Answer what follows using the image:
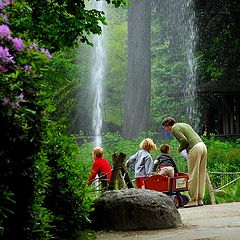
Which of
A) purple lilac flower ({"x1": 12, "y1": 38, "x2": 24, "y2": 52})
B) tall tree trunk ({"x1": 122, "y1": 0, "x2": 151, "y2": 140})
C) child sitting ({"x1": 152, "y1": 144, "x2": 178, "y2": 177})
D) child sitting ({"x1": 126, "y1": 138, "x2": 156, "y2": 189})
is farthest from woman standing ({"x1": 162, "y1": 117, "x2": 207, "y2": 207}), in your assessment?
tall tree trunk ({"x1": 122, "y1": 0, "x2": 151, "y2": 140})

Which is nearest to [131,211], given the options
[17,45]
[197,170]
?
[17,45]

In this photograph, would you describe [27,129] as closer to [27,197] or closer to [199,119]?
[27,197]

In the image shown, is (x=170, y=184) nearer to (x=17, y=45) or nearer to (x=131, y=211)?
(x=131, y=211)

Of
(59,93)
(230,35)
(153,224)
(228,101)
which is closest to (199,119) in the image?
(228,101)

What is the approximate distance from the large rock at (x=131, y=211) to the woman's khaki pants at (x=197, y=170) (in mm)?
4144

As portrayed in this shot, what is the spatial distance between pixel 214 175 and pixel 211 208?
521 cm

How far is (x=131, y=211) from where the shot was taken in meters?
7.90

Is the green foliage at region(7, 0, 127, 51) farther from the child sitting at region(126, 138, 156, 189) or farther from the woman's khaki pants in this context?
the child sitting at region(126, 138, 156, 189)

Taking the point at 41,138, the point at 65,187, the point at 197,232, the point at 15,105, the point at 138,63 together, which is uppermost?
the point at 138,63

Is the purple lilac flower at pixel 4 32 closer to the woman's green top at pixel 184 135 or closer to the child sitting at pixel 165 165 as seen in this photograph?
the woman's green top at pixel 184 135

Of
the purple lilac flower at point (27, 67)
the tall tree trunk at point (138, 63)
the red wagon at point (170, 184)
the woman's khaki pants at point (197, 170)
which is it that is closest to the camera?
the purple lilac flower at point (27, 67)

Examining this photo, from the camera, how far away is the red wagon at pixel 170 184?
12773 millimetres

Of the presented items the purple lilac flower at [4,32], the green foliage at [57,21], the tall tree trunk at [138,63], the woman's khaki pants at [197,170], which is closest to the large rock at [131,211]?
the green foliage at [57,21]

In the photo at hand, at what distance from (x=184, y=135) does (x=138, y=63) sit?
12334 millimetres
